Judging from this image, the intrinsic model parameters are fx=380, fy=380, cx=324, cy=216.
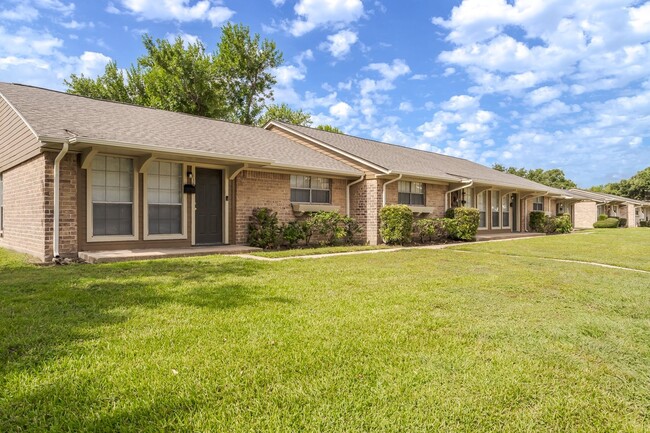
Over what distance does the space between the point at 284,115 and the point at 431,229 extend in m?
23.3

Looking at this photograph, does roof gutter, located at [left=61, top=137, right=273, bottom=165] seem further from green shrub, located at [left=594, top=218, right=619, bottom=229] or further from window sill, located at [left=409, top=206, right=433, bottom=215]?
green shrub, located at [left=594, top=218, right=619, bottom=229]

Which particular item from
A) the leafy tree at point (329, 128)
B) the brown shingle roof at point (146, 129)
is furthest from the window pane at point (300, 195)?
the leafy tree at point (329, 128)

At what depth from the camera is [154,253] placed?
337 inches

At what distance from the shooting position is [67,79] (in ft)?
88.2

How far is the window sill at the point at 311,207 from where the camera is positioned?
1220cm

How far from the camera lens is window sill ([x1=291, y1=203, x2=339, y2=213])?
12.2 m

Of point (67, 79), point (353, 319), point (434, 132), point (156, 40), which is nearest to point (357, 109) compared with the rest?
point (434, 132)

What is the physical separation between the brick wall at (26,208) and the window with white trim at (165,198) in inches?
84.8

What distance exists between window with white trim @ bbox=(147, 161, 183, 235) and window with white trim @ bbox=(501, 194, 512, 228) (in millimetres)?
16775

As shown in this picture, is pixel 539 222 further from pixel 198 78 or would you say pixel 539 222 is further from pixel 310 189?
pixel 198 78

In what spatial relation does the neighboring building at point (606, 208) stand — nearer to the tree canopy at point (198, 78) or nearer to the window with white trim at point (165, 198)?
the tree canopy at point (198, 78)

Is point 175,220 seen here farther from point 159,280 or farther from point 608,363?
point 608,363

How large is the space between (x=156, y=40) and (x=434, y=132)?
2152cm

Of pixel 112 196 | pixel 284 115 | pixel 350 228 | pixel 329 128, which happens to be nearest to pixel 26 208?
pixel 112 196
